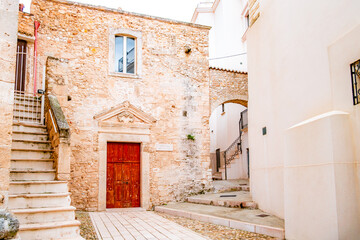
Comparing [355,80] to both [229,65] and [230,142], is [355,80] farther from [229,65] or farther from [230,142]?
[229,65]

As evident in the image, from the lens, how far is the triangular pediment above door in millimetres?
10102

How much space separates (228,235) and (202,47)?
761 centimetres

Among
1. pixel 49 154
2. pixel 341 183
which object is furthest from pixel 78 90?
pixel 341 183

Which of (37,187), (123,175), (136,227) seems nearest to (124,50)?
(123,175)

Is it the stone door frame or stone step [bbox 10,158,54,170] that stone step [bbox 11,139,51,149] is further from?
the stone door frame

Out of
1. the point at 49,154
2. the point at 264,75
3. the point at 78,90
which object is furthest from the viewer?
the point at 78,90

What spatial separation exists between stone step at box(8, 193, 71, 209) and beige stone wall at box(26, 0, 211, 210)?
449 cm

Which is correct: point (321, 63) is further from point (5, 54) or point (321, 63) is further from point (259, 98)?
point (5, 54)

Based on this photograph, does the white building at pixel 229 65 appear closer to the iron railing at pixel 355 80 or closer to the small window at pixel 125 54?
the small window at pixel 125 54

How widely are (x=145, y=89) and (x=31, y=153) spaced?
5.19 m

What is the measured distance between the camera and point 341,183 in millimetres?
4312

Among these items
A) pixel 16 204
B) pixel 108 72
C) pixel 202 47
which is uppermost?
pixel 202 47

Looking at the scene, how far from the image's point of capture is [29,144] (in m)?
6.47

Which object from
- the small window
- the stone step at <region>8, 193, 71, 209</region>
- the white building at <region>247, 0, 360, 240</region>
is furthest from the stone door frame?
the stone step at <region>8, 193, 71, 209</region>
